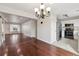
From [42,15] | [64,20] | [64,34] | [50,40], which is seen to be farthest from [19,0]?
[64,34]

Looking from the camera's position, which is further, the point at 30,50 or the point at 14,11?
the point at 14,11

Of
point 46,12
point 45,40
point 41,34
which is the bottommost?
point 45,40

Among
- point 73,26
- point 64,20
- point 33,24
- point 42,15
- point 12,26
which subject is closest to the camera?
point 42,15

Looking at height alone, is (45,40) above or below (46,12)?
below

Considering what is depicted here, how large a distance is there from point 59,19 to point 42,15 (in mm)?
4591

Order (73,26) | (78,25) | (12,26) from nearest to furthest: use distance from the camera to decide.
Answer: (78,25) → (73,26) → (12,26)

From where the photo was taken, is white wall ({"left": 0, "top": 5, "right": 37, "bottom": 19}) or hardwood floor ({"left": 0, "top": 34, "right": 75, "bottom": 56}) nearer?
hardwood floor ({"left": 0, "top": 34, "right": 75, "bottom": 56})

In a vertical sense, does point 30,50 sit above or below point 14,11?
below

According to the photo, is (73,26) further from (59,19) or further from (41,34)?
(41,34)

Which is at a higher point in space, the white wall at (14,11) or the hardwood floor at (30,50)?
the white wall at (14,11)

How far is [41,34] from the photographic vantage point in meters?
5.76

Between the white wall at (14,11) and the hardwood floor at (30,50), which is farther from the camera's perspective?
the white wall at (14,11)

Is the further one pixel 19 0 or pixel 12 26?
Answer: pixel 12 26

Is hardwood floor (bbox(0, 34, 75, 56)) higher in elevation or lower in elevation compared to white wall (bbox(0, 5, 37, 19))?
lower
